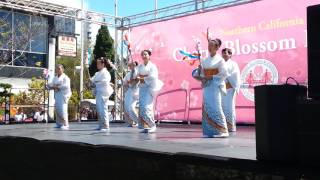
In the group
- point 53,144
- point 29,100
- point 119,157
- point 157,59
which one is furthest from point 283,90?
point 29,100

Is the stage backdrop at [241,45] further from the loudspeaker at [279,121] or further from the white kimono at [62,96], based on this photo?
the loudspeaker at [279,121]

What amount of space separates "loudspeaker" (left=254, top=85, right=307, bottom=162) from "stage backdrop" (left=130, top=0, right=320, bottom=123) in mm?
4979

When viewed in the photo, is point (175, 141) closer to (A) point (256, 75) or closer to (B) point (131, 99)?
(B) point (131, 99)

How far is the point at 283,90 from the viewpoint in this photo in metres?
2.74

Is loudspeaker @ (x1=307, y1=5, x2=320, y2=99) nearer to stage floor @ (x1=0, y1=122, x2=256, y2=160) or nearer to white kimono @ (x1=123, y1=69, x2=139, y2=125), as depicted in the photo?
stage floor @ (x1=0, y1=122, x2=256, y2=160)

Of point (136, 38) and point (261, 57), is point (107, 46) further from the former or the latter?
point (261, 57)

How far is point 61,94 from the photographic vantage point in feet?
28.1

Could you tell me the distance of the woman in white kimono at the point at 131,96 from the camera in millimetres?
8320

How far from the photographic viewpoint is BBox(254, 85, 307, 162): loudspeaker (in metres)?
2.72

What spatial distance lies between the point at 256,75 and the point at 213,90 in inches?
115

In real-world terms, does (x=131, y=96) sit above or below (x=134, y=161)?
above

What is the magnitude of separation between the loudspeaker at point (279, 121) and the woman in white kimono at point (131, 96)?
545cm

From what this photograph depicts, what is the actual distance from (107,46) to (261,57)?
2562 centimetres

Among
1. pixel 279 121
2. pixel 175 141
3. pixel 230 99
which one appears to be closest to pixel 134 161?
pixel 175 141
